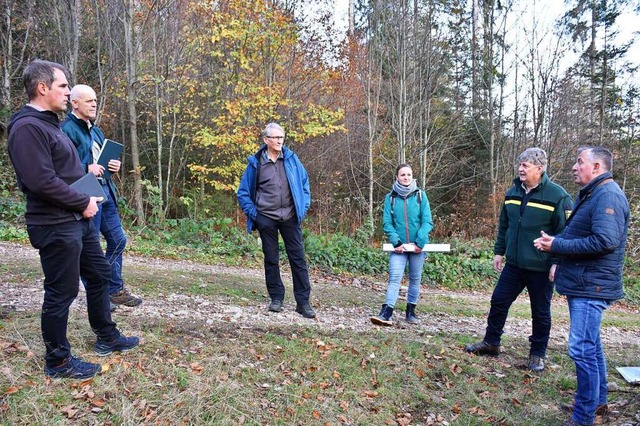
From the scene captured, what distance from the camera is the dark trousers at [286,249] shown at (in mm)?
5473

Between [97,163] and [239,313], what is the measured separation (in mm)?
2364

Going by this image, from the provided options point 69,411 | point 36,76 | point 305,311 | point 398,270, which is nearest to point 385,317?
point 398,270

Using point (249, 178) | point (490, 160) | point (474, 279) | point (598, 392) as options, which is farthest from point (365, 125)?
point (598, 392)

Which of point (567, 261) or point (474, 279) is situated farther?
point (474, 279)

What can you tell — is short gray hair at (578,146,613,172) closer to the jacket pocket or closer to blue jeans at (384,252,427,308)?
the jacket pocket

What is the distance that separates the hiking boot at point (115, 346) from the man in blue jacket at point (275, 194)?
6.54 feet

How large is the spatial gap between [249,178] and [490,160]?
13.9m

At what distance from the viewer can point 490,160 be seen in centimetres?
1709

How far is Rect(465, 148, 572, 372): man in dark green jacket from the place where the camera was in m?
4.36

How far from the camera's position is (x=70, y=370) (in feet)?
10.6

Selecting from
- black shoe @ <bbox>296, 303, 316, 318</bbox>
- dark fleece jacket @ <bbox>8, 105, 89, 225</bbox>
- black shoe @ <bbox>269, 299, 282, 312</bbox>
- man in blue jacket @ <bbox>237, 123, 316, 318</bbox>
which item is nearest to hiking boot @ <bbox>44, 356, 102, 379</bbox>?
dark fleece jacket @ <bbox>8, 105, 89, 225</bbox>

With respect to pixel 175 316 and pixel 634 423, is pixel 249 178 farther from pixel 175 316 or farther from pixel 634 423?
pixel 634 423

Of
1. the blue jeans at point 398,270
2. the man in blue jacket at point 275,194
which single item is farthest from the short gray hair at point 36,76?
the blue jeans at point 398,270

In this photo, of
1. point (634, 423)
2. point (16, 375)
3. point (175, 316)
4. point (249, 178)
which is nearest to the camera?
point (16, 375)
